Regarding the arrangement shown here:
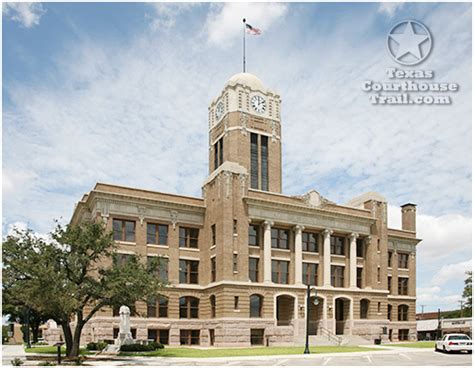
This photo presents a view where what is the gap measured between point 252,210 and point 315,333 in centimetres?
1453

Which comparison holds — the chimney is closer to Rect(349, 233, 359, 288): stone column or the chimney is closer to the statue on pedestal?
Rect(349, 233, 359, 288): stone column

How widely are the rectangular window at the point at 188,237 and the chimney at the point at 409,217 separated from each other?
99.0ft

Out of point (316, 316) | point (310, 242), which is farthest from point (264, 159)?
point (316, 316)

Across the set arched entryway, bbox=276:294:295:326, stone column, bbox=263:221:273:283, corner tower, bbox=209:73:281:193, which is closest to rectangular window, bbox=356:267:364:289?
arched entryway, bbox=276:294:295:326

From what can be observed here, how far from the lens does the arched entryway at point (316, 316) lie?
188 feet

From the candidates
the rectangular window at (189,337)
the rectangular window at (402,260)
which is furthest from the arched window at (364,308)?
the rectangular window at (189,337)

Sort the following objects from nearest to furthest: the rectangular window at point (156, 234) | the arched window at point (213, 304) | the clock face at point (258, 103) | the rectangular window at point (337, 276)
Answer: the arched window at point (213, 304) < the rectangular window at point (156, 234) < the rectangular window at point (337, 276) < the clock face at point (258, 103)

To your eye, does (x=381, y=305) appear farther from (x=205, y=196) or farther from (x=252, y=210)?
(x=205, y=196)

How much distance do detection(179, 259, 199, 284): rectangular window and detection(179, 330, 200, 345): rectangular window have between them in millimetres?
4660

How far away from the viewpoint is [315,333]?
57.8 metres

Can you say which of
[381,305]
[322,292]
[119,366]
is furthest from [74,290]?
[381,305]

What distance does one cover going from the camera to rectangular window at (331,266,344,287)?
59.5m

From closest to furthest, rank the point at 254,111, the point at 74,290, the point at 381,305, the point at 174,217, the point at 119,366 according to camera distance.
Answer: the point at 119,366 → the point at 74,290 → the point at 174,217 → the point at 381,305 → the point at 254,111

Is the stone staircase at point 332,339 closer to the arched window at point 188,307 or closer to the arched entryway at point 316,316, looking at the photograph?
the arched entryway at point 316,316
